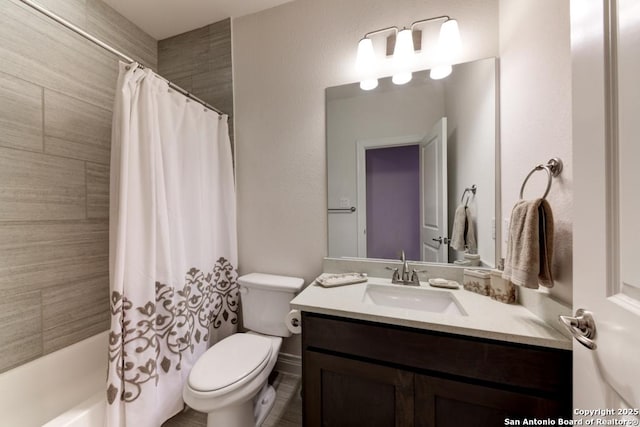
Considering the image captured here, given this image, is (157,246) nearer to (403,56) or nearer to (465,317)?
(465,317)

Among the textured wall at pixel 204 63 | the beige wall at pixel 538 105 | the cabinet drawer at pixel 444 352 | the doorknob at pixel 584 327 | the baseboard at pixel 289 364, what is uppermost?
the textured wall at pixel 204 63

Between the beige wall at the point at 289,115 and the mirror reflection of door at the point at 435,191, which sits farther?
the beige wall at the point at 289,115

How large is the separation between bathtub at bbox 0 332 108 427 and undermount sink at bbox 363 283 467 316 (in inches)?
53.6

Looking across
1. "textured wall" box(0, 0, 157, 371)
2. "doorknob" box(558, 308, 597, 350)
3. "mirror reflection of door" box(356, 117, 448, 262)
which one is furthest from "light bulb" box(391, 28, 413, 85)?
"textured wall" box(0, 0, 157, 371)

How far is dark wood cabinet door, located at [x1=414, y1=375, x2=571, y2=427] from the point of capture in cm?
80

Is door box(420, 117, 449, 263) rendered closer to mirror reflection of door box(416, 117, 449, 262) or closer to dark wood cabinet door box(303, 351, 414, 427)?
mirror reflection of door box(416, 117, 449, 262)

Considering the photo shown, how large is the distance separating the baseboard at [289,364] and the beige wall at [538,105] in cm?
Result: 155

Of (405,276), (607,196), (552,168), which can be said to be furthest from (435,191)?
(607,196)

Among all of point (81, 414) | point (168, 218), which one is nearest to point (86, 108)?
point (168, 218)

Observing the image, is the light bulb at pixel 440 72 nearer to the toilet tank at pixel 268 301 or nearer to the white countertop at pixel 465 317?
the white countertop at pixel 465 317

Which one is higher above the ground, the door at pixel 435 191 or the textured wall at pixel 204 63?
the textured wall at pixel 204 63

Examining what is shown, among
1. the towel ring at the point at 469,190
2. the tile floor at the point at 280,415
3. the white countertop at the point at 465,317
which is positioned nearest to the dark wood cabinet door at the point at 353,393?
the white countertop at the point at 465,317

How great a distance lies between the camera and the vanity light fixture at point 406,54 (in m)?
1.32

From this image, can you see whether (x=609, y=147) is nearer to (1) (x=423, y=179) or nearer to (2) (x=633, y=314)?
(2) (x=633, y=314)
